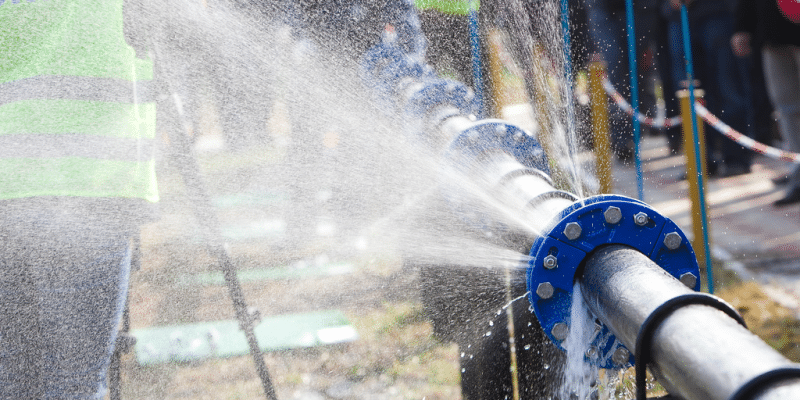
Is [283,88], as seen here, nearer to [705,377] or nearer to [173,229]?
[173,229]

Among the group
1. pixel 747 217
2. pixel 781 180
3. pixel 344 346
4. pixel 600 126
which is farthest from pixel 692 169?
pixel 781 180

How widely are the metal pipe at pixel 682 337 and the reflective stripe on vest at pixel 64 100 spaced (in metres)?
1.27

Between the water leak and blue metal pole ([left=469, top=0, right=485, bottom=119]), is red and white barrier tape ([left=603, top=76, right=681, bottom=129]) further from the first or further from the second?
the water leak

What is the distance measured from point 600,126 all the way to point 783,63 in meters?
1.42

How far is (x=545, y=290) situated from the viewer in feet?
4.05

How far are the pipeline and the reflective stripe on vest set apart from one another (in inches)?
33.9

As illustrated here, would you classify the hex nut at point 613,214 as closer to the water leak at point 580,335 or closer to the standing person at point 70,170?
the water leak at point 580,335

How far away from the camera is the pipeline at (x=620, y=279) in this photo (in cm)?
80

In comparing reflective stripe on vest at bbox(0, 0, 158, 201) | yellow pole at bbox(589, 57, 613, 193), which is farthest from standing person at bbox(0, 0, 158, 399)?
yellow pole at bbox(589, 57, 613, 193)

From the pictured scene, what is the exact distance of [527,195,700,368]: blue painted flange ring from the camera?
3.92 ft

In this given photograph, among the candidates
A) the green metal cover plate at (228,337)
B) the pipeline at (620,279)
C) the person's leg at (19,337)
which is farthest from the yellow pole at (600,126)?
the person's leg at (19,337)

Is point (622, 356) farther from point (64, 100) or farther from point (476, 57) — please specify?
point (64, 100)

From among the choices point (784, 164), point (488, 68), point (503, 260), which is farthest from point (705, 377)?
point (784, 164)

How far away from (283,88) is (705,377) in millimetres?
6319
